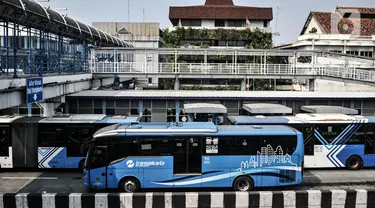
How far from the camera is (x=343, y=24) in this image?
59.9 meters

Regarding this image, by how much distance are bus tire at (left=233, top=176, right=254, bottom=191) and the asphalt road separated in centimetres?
56

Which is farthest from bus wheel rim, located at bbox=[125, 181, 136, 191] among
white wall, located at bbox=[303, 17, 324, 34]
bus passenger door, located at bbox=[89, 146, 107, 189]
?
white wall, located at bbox=[303, 17, 324, 34]

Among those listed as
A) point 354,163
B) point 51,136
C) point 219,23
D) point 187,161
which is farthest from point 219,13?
point 187,161

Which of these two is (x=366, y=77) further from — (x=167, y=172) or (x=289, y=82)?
(x=167, y=172)

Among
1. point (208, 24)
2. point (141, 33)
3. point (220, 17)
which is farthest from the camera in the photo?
point (141, 33)

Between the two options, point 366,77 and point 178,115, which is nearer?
point 178,115

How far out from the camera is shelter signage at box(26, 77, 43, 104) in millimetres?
17422

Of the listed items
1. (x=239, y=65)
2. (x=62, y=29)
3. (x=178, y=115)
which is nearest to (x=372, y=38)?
(x=239, y=65)

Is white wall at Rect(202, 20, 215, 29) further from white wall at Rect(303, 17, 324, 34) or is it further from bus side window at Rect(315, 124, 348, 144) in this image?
bus side window at Rect(315, 124, 348, 144)

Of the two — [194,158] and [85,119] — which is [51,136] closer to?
[85,119]

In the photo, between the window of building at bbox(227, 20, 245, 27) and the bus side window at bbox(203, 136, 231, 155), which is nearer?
the bus side window at bbox(203, 136, 231, 155)

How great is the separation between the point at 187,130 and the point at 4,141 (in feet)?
27.5

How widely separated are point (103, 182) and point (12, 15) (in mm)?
8923

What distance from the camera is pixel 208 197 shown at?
12.9 m
